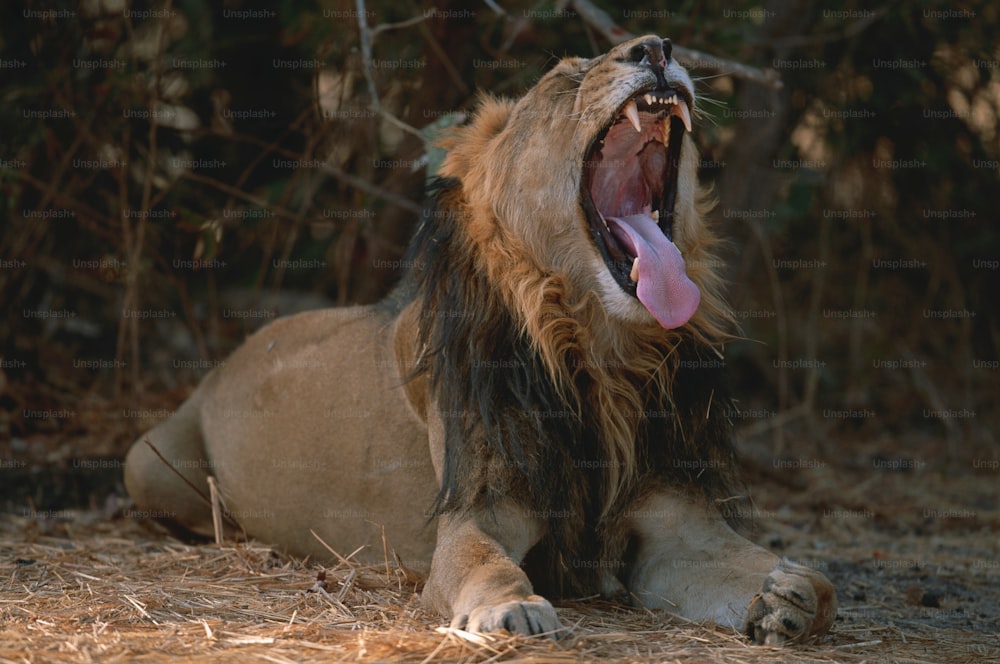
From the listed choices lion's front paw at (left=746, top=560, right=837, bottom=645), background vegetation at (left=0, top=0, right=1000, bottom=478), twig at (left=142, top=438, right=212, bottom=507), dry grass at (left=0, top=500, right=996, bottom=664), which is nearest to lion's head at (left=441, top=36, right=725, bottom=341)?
lion's front paw at (left=746, top=560, right=837, bottom=645)

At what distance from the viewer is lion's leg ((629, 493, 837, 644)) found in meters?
3.62

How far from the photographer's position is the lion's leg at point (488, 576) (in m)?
3.41

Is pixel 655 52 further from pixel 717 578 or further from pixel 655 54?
pixel 717 578

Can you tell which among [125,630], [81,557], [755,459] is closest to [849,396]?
[755,459]

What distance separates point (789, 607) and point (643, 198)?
1.69 m

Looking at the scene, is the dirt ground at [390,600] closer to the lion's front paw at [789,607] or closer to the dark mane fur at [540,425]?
the lion's front paw at [789,607]

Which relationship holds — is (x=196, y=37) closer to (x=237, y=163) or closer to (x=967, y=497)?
(x=237, y=163)

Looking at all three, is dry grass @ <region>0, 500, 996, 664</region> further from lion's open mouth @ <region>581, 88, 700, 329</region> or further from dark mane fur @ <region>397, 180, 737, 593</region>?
lion's open mouth @ <region>581, 88, 700, 329</region>

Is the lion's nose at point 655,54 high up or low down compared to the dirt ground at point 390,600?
up

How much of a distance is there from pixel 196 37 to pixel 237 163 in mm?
875

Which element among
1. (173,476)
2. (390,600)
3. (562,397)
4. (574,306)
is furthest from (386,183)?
(390,600)

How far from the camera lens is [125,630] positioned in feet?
11.9

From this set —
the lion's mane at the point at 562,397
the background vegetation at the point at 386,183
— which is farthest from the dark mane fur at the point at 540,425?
the background vegetation at the point at 386,183

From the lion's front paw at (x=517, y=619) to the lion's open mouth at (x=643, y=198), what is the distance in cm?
108
